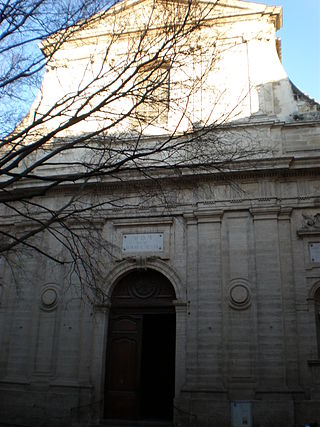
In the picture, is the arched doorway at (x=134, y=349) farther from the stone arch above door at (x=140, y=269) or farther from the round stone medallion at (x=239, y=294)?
the round stone medallion at (x=239, y=294)

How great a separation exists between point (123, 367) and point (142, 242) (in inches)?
128

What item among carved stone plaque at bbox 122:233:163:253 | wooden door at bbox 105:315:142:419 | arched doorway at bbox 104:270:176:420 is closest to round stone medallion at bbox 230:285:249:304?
arched doorway at bbox 104:270:176:420

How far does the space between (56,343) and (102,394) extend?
5.82 feet

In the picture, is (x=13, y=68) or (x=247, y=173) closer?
(x=13, y=68)

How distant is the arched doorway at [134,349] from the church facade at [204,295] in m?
0.03

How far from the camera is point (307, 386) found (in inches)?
395

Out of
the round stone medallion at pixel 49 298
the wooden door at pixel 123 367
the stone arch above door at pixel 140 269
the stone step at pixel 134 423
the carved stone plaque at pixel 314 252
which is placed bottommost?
the stone step at pixel 134 423

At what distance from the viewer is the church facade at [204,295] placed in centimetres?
1030

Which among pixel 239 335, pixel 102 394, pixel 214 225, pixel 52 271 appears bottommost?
pixel 102 394

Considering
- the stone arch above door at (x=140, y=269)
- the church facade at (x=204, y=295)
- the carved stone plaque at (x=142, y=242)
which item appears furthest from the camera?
the carved stone plaque at (x=142, y=242)

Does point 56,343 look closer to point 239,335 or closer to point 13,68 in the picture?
point 239,335

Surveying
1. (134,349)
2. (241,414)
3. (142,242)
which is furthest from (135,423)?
(142,242)

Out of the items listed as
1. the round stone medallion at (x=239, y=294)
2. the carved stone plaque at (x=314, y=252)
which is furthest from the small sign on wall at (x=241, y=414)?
the carved stone plaque at (x=314, y=252)

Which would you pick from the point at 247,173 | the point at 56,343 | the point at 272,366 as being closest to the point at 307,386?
the point at 272,366
